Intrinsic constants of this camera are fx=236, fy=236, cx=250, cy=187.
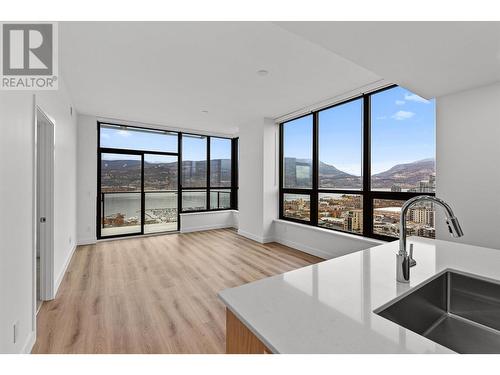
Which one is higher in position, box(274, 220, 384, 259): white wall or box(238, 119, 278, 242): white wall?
box(238, 119, 278, 242): white wall

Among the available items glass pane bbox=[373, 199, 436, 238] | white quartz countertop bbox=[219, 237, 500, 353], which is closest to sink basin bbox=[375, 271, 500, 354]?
white quartz countertop bbox=[219, 237, 500, 353]

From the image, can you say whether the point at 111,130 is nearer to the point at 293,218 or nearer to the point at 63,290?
the point at 63,290

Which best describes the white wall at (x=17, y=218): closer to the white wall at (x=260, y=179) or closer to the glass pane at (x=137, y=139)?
the glass pane at (x=137, y=139)

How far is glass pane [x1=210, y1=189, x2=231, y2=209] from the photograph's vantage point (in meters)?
6.60

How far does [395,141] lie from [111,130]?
5515 millimetres

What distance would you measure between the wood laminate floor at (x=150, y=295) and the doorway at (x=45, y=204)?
0.22 metres

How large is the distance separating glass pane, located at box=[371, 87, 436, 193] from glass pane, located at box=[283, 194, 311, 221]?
1.38 meters

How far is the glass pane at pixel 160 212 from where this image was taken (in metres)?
5.65

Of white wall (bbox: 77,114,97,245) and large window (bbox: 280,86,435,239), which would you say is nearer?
large window (bbox: 280,86,435,239)

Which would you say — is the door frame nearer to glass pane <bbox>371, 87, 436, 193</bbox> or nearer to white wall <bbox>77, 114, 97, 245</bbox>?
white wall <bbox>77, 114, 97, 245</bbox>

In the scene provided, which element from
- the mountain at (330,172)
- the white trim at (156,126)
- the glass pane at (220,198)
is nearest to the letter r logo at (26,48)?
the white trim at (156,126)

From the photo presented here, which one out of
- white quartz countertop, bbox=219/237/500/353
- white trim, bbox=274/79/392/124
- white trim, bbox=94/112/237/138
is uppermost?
white trim, bbox=94/112/237/138

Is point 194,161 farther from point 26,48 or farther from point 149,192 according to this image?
point 26,48
